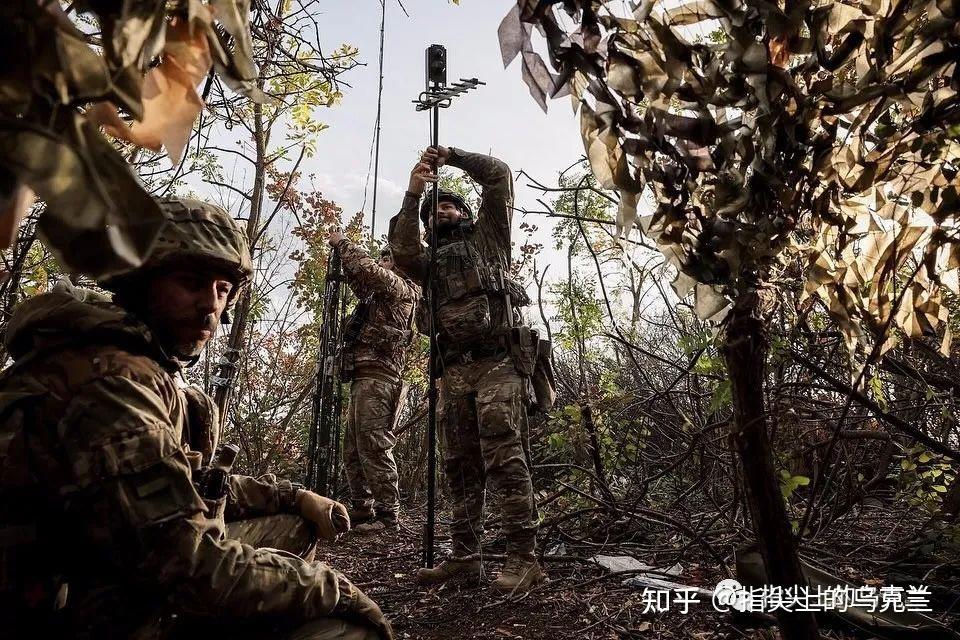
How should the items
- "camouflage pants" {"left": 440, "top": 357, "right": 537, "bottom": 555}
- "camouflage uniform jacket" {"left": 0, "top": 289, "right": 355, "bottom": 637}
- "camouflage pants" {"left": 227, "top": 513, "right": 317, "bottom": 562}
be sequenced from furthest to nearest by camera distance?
"camouflage pants" {"left": 440, "top": 357, "right": 537, "bottom": 555} → "camouflage pants" {"left": 227, "top": 513, "right": 317, "bottom": 562} → "camouflage uniform jacket" {"left": 0, "top": 289, "right": 355, "bottom": 637}

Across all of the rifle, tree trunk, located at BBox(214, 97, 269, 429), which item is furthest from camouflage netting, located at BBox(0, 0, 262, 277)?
the rifle

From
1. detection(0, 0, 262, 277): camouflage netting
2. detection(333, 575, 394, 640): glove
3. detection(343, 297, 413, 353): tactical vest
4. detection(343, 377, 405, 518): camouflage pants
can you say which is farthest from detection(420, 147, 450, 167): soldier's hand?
detection(0, 0, 262, 277): camouflage netting

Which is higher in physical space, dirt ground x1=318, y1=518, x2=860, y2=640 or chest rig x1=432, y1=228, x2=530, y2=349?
chest rig x1=432, y1=228, x2=530, y2=349

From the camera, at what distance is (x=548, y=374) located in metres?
3.95

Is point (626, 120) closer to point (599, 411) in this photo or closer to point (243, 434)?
point (599, 411)

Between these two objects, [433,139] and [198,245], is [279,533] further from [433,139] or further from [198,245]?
[433,139]

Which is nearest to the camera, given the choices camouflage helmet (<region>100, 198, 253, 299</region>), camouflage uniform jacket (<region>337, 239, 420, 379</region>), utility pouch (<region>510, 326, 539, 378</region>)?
camouflage helmet (<region>100, 198, 253, 299</region>)

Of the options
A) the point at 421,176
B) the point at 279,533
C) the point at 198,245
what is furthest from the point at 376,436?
the point at 198,245

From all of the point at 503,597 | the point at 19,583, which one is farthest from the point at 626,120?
the point at 503,597

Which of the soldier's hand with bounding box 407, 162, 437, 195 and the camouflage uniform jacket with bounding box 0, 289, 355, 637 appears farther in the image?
the soldier's hand with bounding box 407, 162, 437, 195

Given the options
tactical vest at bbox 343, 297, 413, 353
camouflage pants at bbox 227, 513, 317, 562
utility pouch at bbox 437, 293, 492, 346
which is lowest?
camouflage pants at bbox 227, 513, 317, 562

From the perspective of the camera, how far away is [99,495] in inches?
48.3

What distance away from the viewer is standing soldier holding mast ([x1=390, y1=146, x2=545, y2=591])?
347 cm

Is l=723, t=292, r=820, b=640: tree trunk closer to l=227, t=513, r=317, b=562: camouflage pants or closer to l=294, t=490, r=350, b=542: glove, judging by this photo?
l=294, t=490, r=350, b=542: glove
